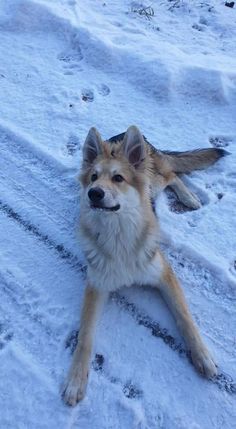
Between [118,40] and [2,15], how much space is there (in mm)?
1799

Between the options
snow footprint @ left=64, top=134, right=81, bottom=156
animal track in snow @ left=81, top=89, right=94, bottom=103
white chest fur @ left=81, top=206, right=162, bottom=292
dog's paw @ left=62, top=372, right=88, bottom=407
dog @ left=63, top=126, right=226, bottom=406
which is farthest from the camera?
animal track in snow @ left=81, top=89, right=94, bottom=103

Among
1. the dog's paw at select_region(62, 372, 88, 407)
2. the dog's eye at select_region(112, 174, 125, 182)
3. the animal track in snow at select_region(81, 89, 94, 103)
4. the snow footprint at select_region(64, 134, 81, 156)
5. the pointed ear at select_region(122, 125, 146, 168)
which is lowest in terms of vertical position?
the dog's paw at select_region(62, 372, 88, 407)

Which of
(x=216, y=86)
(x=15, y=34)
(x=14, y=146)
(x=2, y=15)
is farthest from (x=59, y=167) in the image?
(x=2, y=15)

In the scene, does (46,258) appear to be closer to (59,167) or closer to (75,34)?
(59,167)

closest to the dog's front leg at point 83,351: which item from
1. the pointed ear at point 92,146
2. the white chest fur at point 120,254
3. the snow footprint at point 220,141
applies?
the white chest fur at point 120,254

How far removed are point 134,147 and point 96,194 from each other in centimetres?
51

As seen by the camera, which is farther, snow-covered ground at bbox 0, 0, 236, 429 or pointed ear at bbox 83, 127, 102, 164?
pointed ear at bbox 83, 127, 102, 164

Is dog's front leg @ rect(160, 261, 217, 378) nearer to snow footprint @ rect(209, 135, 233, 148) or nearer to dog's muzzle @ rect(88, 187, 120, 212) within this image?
dog's muzzle @ rect(88, 187, 120, 212)

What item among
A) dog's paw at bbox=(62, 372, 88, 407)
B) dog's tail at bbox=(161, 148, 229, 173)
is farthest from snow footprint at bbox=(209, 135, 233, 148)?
dog's paw at bbox=(62, 372, 88, 407)

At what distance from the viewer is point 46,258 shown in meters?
3.62

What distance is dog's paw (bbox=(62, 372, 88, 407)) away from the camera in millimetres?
2760

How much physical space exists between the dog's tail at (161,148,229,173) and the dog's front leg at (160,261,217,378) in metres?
1.26

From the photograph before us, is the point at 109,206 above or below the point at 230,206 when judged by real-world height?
above

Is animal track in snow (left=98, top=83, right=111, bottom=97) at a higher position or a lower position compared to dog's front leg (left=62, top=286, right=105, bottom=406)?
higher
